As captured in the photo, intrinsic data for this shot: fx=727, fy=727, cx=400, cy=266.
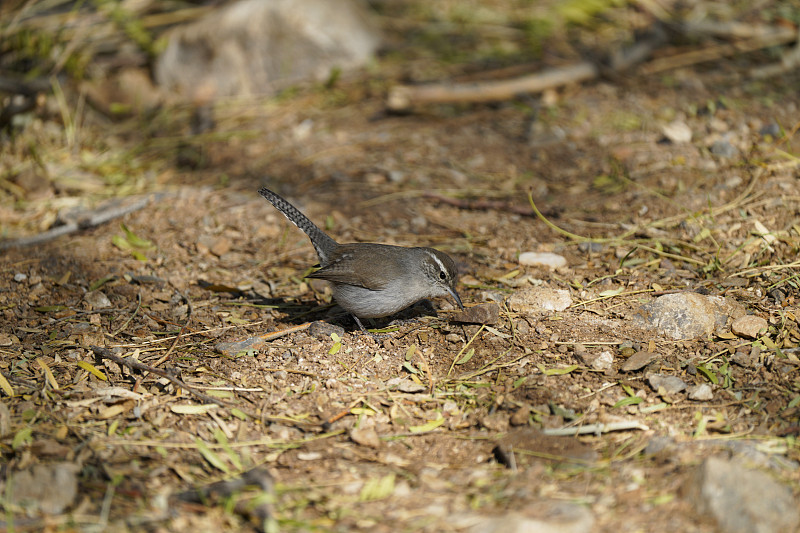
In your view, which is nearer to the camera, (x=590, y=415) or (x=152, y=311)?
(x=590, y=415)

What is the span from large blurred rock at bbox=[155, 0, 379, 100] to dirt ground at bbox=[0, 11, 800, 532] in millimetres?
758

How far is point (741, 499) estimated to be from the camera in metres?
3.04

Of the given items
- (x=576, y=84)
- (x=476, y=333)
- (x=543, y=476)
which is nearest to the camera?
(x=543, y=476)

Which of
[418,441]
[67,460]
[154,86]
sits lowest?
[418,441]

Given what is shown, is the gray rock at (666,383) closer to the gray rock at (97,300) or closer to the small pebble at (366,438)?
the small pebble at (366,438)

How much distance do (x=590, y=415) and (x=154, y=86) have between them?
6.92 meters

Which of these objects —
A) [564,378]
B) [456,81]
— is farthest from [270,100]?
[564,378]

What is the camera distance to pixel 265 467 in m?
3.60

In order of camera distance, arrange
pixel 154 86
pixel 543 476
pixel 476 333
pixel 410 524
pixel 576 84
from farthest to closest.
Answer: pixel 154 86
pixel 576 84
pixel 476 333
pixel 543 476
pixel 410 524

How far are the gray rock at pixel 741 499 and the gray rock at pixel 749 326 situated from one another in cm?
139

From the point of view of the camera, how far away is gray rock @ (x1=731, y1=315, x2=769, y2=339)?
4359mm

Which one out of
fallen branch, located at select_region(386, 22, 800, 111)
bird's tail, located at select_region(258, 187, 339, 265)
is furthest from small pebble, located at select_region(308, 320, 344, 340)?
fallen branch, located at select_region(386, 22, 800, 111)

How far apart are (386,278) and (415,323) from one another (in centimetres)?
44

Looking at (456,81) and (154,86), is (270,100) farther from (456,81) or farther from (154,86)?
(456,81)
